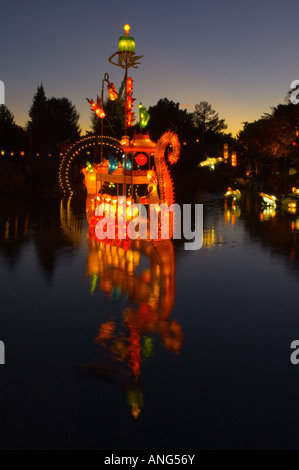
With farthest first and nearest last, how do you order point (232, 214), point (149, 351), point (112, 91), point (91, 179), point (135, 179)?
point (232, 214) → point (91, 179) → point (135, 179) → point (112, 91) → point (149, 351)

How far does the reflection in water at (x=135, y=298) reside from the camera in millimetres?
6457

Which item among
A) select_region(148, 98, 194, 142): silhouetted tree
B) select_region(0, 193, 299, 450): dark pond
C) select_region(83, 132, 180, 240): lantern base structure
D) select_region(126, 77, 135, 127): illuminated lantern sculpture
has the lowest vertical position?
select_region(0, 193, 299, 450): dark pond

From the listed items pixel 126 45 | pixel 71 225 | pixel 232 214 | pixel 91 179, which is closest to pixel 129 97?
pixel 126 45

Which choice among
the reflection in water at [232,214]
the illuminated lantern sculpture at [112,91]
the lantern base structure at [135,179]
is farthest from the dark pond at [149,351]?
the reflection in water at [232,214]

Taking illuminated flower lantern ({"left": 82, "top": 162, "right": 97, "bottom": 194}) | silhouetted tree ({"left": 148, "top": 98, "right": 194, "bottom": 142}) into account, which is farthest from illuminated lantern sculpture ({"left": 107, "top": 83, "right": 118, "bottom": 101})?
silhouetted tree ({"left": 148, "top": 98, "right": 194, "bottom": 142})

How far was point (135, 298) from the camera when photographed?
9.27 meters

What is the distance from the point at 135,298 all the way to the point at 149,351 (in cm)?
274

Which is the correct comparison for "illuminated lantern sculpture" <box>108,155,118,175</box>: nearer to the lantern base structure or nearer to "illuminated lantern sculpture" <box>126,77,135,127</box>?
the lantern base structure

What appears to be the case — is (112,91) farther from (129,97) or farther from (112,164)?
(112,164)

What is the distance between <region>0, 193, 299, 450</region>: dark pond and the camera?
15.4 ft

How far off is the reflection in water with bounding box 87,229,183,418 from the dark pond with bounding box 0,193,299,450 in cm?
3
